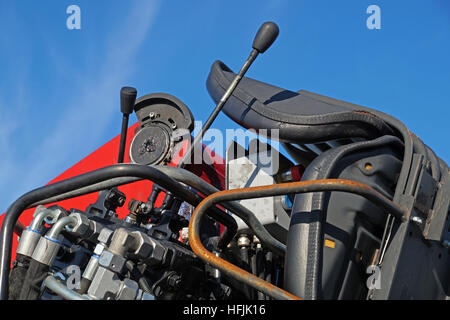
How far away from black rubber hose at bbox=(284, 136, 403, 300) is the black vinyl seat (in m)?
0.13

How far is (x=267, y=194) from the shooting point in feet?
5.40

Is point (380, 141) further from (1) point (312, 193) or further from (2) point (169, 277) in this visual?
(2) point (169, 277)

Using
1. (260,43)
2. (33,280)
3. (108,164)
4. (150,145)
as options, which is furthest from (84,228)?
(108,164)

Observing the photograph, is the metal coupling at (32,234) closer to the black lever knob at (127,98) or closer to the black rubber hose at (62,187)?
the black rubber hose at (62,187)

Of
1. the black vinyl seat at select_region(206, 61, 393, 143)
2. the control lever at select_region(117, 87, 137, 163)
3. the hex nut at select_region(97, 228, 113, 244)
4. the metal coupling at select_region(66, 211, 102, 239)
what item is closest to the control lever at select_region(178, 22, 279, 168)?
the black vinyl seat at select_region(206, 61, 393, 143)

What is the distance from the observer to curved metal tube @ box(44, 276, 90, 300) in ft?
5.13

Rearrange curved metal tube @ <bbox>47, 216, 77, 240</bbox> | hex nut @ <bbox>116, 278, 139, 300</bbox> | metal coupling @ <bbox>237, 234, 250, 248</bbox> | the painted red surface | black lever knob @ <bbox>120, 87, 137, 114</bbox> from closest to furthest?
hex nut @ <bbox>116, 278, 139, 300</bbox> → curved metal tube @ <bbox>47, 216, 77, 240</bbox> → metal coupling @ <bbox>237, 234, 250, 248</bbox> → black lever knob @ <bbox>120, 87, 137, 114</bbox> → the painted red surface

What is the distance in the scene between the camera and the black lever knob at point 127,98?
2621mm

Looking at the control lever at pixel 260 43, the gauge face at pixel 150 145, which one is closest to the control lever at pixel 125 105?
the gauge face at pixel 150 145

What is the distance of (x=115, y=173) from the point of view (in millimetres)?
1712

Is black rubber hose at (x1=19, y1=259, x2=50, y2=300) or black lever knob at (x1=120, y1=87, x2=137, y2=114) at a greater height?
black lever knob at (x1=120, y1=87, x2=137, y2=114)

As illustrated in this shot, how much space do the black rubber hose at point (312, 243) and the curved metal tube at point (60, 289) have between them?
2.37 ft

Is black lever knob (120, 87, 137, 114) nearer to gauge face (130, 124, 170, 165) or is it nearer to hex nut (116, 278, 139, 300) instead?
gauge face (130, 124, 170, 165)
